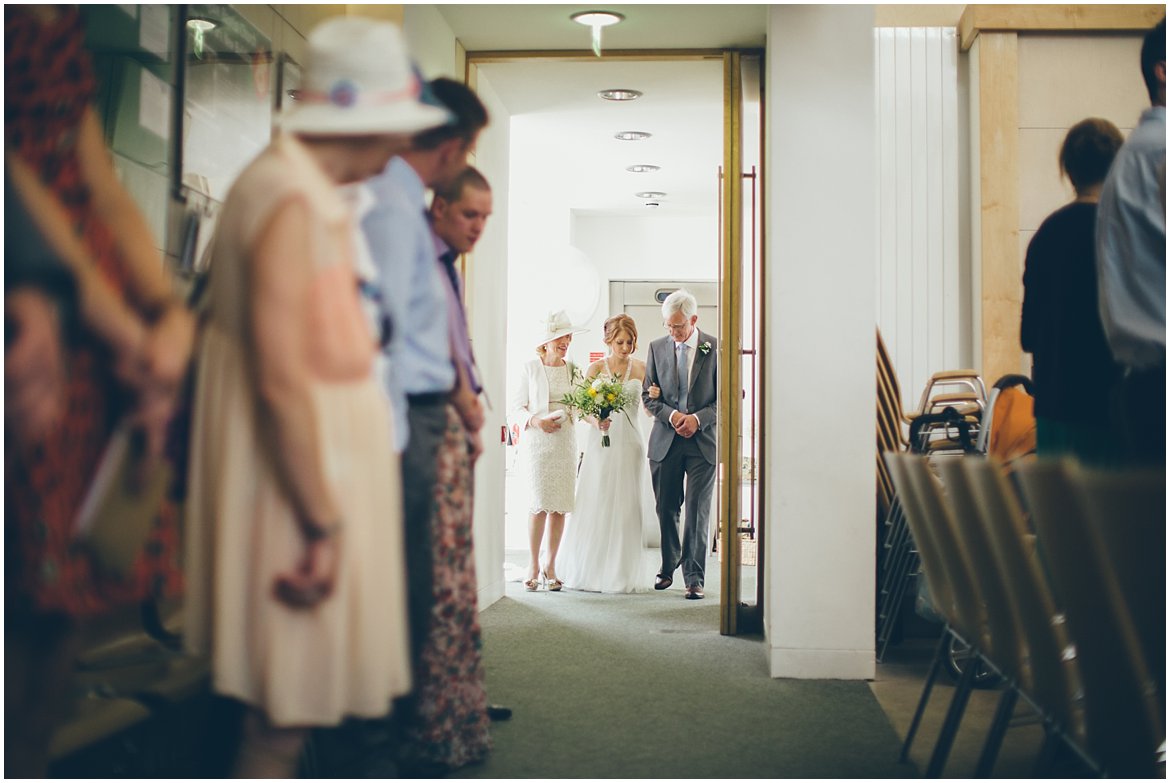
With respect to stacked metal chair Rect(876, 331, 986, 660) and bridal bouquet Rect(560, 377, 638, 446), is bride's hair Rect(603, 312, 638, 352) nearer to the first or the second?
bridal bouquet Rect(560, 377, 638, 446)

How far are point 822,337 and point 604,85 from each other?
113 cm

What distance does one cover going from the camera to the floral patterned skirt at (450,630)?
2.15m

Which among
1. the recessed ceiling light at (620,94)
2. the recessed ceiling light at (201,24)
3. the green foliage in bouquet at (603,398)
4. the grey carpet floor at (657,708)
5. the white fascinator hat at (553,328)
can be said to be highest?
the recessed ceiling light at (620,94)

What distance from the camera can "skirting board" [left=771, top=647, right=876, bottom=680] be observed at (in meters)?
3.76

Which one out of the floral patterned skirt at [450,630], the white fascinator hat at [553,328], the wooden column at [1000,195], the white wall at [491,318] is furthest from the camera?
the wooden column at [1000,195]

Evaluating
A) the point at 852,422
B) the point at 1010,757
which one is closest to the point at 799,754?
the point at 1010,757

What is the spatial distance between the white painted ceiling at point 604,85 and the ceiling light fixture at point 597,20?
0.02 m

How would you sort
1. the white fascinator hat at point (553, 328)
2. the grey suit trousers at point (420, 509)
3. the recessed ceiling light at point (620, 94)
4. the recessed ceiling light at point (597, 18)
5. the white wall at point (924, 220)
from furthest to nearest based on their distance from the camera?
the white wall at point (924, 220) < the recessed ceiling light at point (620, 94) < the recessed ceiling light at point (597, 18) < the white fascinator hat at point (553, 328) < the grey suit trousers at point (420, 509)

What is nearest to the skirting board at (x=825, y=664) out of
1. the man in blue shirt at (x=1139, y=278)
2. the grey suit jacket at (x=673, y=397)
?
the man in blue shirt at (x=1139, y=278)

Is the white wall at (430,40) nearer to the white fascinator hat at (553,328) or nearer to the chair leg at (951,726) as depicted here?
the white fascinator hat at (553,328)

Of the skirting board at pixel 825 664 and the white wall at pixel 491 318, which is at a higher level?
the white wall at pixel 491 318

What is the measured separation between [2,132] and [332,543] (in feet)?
2.70

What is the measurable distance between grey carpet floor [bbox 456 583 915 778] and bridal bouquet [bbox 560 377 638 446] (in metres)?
1.03

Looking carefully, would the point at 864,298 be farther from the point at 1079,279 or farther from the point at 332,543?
the point at 332,543
